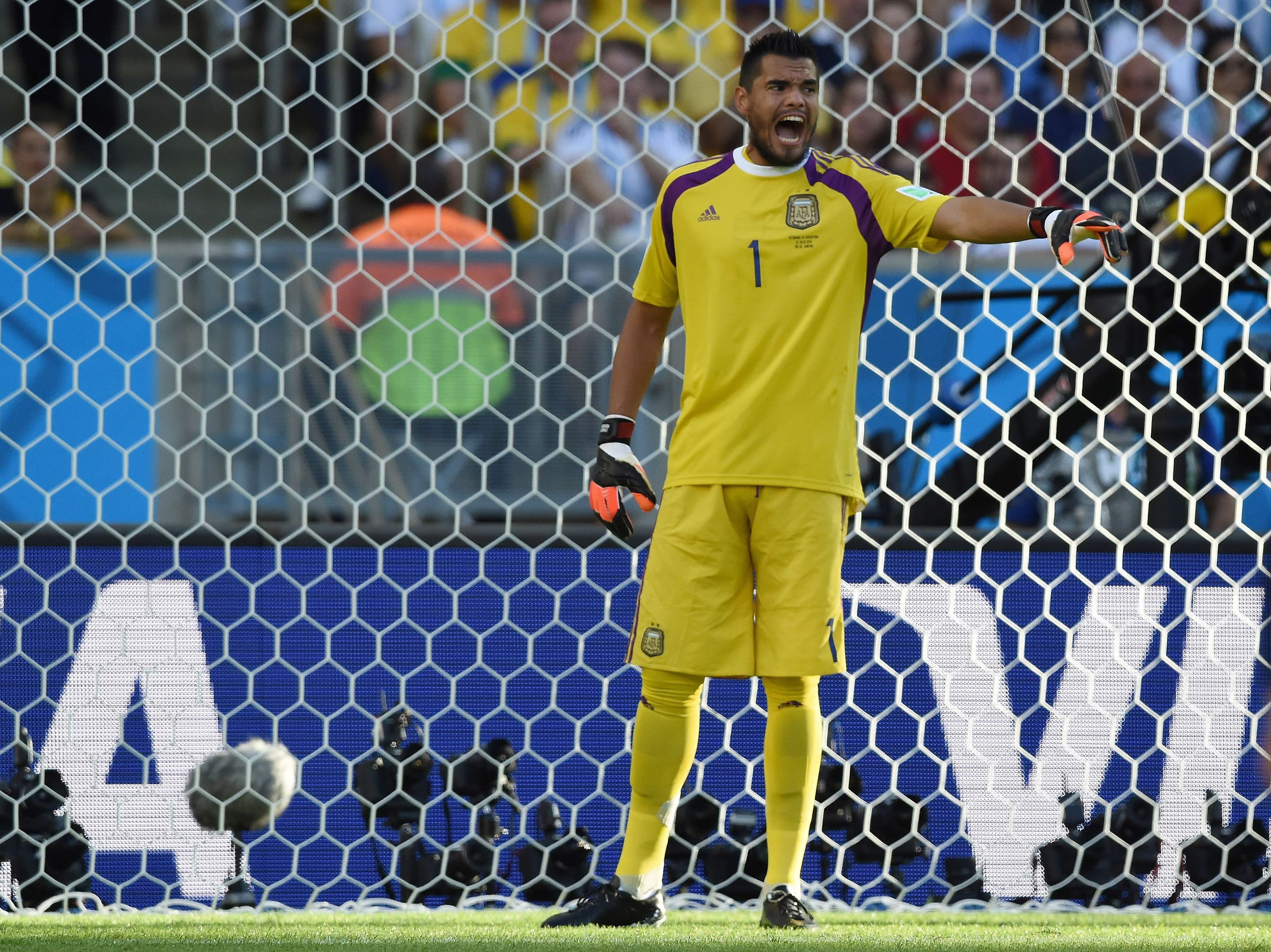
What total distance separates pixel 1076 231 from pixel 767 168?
52 cm

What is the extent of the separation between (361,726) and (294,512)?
0.46 m

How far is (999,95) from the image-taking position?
10.8 feet

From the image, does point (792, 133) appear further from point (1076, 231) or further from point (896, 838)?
point (896, 838)

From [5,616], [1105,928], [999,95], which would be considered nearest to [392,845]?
[5,616]

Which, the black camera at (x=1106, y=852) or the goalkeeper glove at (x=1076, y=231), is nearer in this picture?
the goalkeeper glove at (x=1076, y=231)

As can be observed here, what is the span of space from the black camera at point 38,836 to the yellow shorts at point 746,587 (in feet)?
4.23

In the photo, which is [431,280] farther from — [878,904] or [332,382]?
[878,904]

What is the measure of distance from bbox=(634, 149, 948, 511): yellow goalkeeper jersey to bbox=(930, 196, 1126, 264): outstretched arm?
0.06 m

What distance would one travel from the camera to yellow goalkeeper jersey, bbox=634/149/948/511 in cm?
222

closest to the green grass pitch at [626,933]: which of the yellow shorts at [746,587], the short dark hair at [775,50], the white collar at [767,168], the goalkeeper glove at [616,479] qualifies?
the yellow shorts at [746,587]

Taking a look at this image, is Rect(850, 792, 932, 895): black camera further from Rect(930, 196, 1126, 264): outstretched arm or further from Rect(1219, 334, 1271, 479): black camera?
Rect(930, 196, 1126, 264): outstretched arm

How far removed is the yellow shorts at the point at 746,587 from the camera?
7.19 ft

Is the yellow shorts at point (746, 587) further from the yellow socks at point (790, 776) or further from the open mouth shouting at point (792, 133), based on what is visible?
the open mouth shouting at point (792, 133)

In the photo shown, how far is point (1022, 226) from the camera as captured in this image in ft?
6.79
